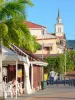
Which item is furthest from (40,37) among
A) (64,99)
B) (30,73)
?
(64,99)

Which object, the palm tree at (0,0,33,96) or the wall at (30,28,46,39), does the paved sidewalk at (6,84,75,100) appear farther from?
the wall at (30,28,46,39)

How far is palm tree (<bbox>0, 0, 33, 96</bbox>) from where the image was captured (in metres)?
22.0

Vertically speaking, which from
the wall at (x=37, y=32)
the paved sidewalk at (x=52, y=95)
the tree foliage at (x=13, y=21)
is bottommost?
the paved sidewalk at (x=52, y=95)

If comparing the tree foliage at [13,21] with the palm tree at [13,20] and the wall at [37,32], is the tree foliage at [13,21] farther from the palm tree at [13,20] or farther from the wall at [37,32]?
the wall at [37,32]

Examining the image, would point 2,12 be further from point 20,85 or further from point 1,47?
point 20,85

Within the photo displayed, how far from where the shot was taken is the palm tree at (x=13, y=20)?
868 inches

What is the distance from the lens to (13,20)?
885 inches

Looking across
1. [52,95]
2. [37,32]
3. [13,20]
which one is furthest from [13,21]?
[37,32]

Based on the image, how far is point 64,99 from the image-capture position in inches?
942

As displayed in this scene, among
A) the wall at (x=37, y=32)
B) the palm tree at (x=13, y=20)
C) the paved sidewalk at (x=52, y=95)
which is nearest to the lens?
the palm tree at (x=13, y=20)

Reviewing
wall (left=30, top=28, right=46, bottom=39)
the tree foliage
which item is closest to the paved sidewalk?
the tree foliage

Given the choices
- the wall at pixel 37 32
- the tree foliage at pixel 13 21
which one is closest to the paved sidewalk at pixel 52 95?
the tree foliage at pixel 13 21

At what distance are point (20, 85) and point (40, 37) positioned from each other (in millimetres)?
58211

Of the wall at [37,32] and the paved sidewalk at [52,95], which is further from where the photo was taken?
the wall at [37,32]
